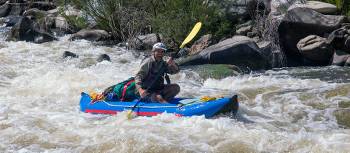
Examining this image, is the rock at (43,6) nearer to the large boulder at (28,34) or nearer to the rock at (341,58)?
the large boulder at (28,34)

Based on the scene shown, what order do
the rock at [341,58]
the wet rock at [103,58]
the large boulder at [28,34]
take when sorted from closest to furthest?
the rock at [341,58] < the wet rock at [103,58] < the large boulder at [28,34]

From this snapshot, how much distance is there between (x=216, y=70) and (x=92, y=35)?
5.89 m

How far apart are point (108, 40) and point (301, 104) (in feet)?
26.8

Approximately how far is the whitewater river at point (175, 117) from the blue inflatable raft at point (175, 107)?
0.12 meters

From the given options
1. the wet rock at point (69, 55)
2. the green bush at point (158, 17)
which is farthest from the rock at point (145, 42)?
the wet rock at point (69, 55)

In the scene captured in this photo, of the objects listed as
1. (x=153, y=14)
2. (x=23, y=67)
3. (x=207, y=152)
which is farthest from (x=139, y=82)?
(x=153, y=14)

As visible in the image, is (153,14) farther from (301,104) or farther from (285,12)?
(301,104)

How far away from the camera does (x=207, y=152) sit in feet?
21.4

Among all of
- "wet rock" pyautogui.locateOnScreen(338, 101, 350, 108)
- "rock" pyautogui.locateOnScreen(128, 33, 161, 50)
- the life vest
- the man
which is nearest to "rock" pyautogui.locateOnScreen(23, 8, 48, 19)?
"rock" pyautogui.locateOnScreen(128, 33, 161, 50)

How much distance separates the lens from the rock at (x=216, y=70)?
36.3ft

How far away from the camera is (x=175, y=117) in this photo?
7.79m

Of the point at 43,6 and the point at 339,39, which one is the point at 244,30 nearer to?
the point at 339,39

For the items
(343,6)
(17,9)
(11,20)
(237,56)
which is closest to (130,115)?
(237,56)

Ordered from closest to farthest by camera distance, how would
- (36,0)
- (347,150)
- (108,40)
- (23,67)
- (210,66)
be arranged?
(347,150) < (210,66) < (23,67) < (108,40) < (36,0)
